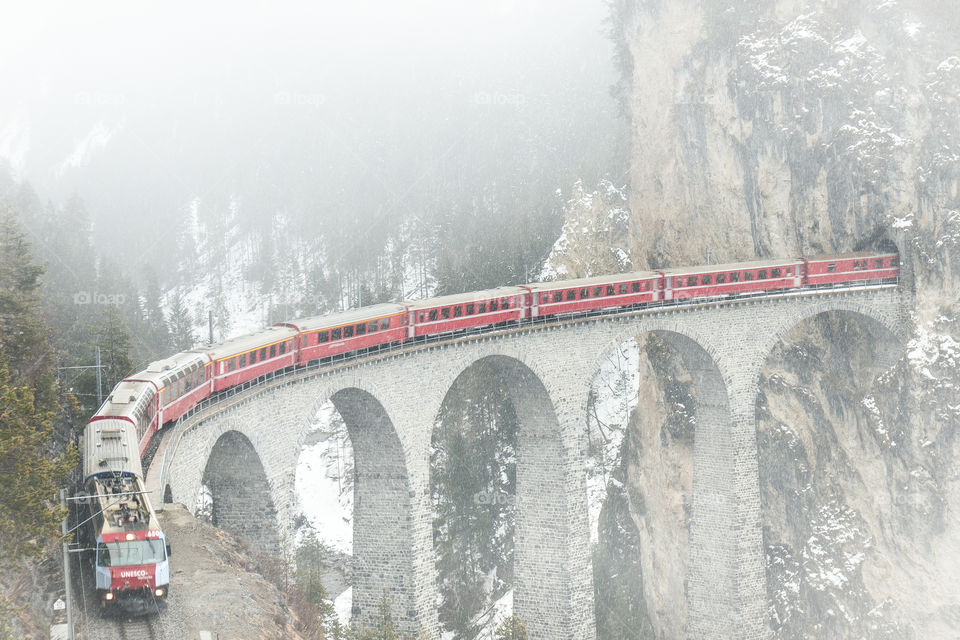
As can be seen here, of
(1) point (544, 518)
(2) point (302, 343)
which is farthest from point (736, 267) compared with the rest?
(2) point (302, 343)

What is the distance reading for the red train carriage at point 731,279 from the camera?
145 feet

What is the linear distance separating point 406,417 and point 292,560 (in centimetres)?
688

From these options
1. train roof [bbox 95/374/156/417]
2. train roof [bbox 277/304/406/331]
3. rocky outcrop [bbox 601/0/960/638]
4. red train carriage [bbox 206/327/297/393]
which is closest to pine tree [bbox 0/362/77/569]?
train roof [bbox 95/374/156/417]

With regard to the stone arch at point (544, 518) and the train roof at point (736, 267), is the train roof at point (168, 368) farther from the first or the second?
the train roof at point (736, 267)

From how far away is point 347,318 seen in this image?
3469cm

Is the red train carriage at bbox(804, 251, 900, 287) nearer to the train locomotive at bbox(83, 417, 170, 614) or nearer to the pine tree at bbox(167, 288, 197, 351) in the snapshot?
the train locomotive at bbox(83, 417, 170, 614)

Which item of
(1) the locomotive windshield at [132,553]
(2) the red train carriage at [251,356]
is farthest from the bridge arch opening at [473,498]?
(1) the locomotive windshield at [132,553]

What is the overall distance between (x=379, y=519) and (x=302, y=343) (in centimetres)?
825

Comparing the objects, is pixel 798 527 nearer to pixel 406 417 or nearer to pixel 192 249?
pixel 406 417

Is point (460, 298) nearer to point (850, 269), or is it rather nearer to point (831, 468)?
point (850, 269)

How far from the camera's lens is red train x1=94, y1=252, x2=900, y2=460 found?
27672mm

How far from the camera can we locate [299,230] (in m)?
125

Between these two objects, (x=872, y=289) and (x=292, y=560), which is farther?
(x=872, y=289)

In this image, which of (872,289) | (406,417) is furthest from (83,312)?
(872,289)
